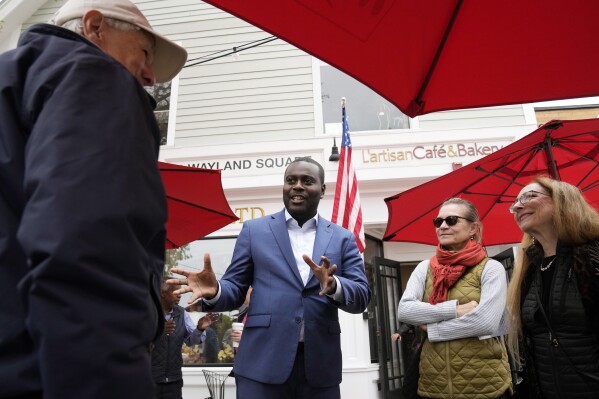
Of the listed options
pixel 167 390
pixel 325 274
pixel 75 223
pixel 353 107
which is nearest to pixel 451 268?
pixel 325 274

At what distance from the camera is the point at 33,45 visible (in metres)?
1.20

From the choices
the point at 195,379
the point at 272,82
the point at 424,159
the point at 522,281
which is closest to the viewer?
the point at 522,281

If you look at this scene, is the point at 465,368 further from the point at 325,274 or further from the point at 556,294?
the point at 325,274

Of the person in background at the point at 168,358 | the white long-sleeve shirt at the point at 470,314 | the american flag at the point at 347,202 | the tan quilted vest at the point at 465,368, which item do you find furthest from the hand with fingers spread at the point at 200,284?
the american flag at the point at 347,202

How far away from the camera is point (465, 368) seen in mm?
3055

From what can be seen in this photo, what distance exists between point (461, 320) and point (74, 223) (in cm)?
278

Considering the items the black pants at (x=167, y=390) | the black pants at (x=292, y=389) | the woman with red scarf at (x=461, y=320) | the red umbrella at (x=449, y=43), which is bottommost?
the black pants at (x=167, y=390)

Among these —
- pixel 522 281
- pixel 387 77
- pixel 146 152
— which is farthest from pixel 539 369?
pixel 146 152

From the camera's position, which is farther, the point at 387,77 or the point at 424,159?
the point at 424,159

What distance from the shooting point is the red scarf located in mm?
3391

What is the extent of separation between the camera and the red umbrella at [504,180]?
4.33 meters

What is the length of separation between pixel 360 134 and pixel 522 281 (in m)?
6.56

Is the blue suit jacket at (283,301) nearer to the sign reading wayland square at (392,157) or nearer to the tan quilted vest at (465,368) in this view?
the tan quilted vest at (465,368)

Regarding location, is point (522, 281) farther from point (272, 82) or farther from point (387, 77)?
point (272, 82)
